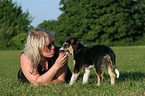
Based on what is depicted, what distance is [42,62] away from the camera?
Answer: 4.77 meters

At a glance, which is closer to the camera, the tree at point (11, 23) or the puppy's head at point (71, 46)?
the puppy's head at point (71, 46)

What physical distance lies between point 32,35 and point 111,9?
42066 millimetres

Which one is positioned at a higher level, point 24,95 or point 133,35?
point 24,95

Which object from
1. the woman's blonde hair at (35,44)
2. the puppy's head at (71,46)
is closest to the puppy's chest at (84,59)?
the puppy's head at (71,46)

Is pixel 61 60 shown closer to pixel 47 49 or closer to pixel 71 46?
pixel 47 49

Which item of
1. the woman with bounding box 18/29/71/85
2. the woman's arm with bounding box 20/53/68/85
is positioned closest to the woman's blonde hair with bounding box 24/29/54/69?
the woman with bounding box 18/29/71/85

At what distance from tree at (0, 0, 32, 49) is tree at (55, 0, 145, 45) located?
39.8 feet

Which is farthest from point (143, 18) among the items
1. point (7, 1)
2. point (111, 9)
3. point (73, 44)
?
point (73, 44)

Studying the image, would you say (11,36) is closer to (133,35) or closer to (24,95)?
(133,35)

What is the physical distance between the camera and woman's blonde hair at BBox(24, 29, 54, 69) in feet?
14.0

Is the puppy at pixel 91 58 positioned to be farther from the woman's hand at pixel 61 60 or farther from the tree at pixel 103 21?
the tree at pixel 103 21

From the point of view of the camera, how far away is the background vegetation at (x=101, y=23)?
42969 mm

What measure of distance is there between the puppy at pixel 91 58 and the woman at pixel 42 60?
33 cm

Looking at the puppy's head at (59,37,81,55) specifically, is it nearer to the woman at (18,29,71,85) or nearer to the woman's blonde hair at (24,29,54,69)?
the woman at (18,29,71,85)
